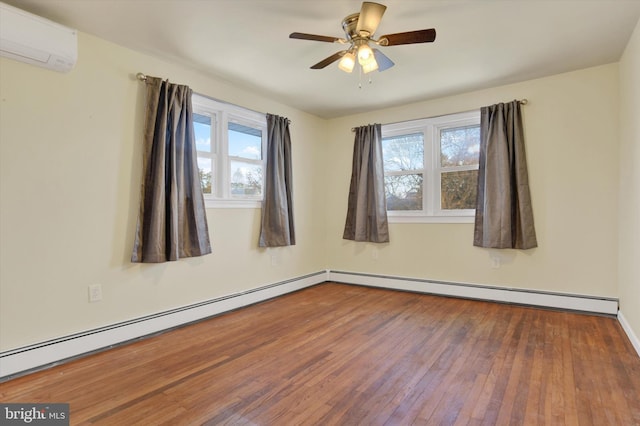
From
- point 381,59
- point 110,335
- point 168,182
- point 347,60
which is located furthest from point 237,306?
point 381,59

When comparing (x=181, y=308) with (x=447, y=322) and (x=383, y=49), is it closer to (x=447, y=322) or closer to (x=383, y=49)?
(x=447, y=322)

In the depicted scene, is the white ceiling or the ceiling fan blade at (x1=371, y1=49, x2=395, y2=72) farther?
the ceiling fan blade at (x1=371, y1=49, x2=395, y2=72)

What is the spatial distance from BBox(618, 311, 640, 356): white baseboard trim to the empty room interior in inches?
1.9

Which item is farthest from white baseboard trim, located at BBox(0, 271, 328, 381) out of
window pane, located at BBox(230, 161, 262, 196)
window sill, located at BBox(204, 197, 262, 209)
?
window pane, located at BBox(230, 161, 262, 196)

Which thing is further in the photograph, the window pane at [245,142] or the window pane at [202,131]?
the window pane at [245,142]

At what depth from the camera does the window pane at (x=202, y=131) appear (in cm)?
342

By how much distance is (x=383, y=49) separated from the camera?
2898 mm

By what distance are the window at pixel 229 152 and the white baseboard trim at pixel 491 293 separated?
1.95 m

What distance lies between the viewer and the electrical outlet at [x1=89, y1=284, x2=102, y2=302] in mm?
2580

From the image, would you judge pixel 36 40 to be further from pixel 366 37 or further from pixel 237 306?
pixel 237 306

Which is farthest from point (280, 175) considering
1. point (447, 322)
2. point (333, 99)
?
point (447, 322)

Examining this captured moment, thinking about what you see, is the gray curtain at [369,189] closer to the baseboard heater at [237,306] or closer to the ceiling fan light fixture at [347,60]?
the baseboard heater at [237,306]

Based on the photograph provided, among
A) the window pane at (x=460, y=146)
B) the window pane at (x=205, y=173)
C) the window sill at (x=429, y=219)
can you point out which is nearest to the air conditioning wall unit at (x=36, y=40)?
the window pane at (x=205, y=173)

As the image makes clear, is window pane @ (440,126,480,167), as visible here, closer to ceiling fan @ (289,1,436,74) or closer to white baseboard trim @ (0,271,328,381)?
ceiling fan @ (289,1,436,74)
